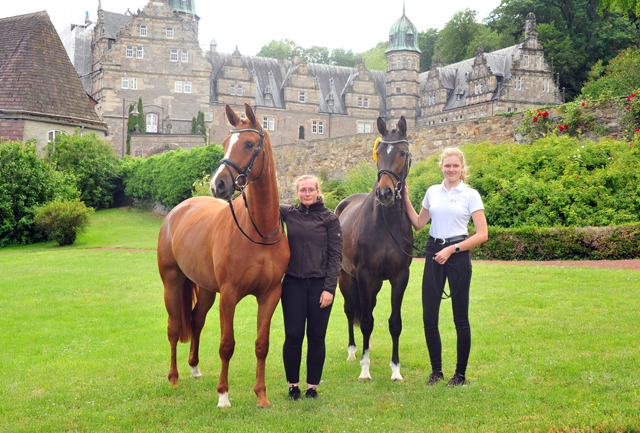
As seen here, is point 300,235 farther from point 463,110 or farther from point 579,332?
point 463,110

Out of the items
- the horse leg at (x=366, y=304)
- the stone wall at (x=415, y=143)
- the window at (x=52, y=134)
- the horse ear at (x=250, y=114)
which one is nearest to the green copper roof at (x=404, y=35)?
the stone wall at (x=415, y=143)

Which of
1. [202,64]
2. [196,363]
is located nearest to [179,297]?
[196,363]

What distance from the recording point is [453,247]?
4590 millimetres

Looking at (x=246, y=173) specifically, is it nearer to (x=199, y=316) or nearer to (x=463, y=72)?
(x=199, y=316)

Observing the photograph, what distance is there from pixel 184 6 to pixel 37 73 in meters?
34.2

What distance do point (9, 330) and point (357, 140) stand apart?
18880mm

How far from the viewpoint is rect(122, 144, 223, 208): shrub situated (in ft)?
102

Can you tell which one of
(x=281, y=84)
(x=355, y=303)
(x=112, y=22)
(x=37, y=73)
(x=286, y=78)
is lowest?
(x=355, y=303)

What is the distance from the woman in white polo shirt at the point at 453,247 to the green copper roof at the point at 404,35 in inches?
2231

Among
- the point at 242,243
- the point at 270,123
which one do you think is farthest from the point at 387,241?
the point at 270,123

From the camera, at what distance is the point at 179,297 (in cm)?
554

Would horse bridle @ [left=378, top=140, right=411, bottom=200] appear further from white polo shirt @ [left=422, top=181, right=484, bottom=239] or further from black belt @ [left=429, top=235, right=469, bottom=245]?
black belt @ [left=429, top=235, right=469, bottom=245]

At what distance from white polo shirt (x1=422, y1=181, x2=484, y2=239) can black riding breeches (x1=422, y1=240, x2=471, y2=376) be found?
15 centimetres

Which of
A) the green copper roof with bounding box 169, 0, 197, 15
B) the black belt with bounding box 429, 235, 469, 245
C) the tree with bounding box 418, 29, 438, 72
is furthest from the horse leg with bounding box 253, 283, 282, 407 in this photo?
the tree with bounding box 418, 29, 438, 72
